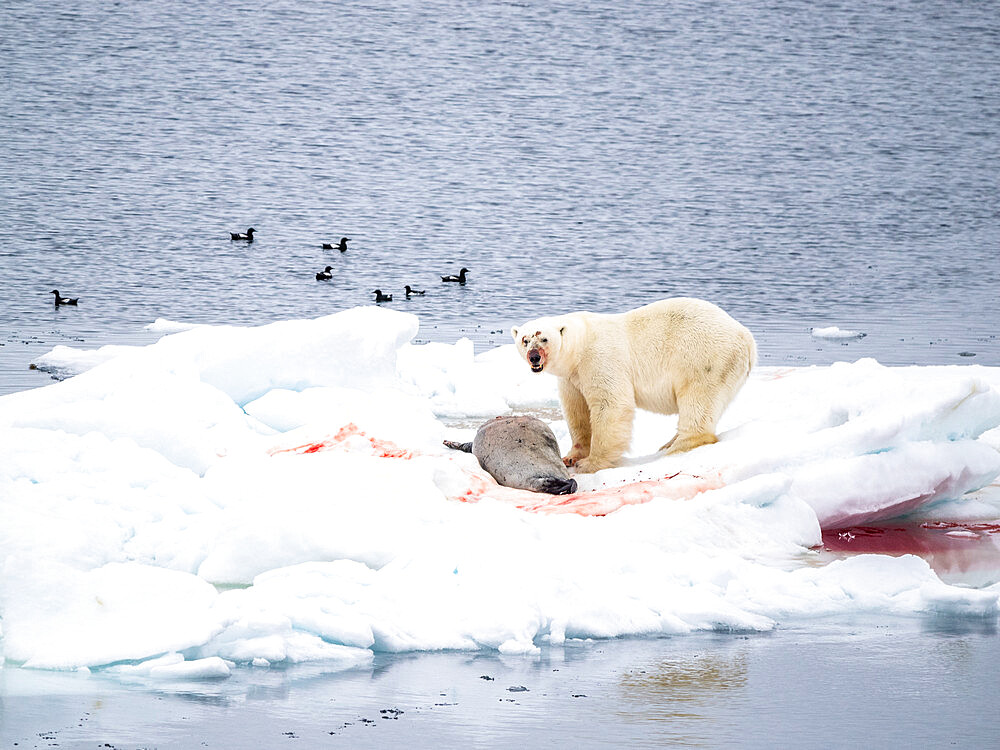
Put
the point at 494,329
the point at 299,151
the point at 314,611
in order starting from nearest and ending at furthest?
the point at 314,611
the point at 494,329
the point at 299,151

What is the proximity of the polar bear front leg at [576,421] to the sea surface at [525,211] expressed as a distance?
2.86m

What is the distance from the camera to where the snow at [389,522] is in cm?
413

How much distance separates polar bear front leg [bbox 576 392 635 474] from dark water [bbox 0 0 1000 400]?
5439mm

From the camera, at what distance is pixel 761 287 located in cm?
1967

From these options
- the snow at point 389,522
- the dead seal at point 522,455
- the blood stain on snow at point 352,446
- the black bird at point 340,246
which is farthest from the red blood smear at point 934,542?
the black bird at point 340,246

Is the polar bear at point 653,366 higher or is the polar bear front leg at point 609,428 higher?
the polar bear at point 653,366

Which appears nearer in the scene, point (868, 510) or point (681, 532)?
point (681, 532)

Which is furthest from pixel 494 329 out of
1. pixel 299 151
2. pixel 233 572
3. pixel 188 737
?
pixel 299 151

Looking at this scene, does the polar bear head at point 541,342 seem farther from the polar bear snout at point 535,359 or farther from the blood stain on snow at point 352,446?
the blood stain on snow at point 352,446

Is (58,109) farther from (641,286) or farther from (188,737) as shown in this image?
(188,737)

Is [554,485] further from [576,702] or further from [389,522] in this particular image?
[576,702]

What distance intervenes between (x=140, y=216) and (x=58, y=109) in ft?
60.0

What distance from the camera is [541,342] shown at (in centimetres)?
646

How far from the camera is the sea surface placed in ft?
11.9
